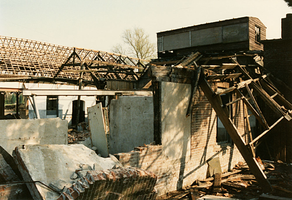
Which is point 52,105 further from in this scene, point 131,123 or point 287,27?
point 287,27

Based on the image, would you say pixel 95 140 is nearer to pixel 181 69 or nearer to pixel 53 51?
pixel 181 69

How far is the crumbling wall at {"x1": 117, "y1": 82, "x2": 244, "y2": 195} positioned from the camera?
7.49m

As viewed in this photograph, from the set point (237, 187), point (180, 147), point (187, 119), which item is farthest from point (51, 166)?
point (237, 187)

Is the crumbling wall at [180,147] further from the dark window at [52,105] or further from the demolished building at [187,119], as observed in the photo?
the dark window at [52,105]

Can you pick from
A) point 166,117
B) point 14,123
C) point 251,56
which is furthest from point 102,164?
point 251,56

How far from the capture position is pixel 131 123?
977cm

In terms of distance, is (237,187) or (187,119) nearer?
(237,187)

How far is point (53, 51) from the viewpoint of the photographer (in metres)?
23.5

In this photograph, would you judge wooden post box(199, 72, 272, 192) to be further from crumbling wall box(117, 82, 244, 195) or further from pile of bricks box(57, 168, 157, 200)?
pile of bricks box(57, 168, 157, 200)

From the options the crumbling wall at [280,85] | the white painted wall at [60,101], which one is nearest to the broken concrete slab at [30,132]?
the crumbling wall at [280,85]

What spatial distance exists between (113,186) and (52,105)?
1816cm

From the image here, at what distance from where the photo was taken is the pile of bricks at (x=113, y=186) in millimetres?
4383

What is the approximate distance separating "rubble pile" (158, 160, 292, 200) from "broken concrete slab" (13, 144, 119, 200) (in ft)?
9.91

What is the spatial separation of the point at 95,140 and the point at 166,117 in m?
3.28
